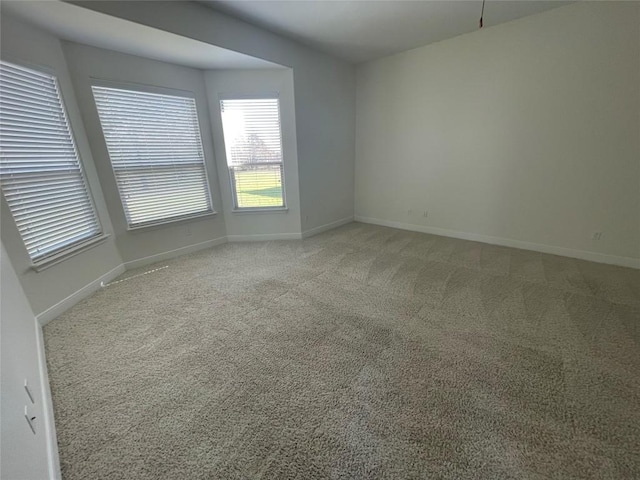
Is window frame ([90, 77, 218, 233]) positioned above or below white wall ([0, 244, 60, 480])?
above

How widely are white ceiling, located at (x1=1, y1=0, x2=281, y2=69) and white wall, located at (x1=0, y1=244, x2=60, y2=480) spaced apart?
1.88m

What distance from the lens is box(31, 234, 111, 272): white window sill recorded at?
2.27 meters

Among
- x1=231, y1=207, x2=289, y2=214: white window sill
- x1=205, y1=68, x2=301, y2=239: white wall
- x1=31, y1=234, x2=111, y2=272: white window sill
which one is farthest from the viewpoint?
x1=231, y1=207, x2=289, y2=214: white window sill

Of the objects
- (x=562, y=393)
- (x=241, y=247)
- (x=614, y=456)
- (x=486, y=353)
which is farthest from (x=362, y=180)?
(x=614, y=456)

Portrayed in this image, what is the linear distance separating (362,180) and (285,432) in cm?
439

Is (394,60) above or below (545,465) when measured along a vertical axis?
above

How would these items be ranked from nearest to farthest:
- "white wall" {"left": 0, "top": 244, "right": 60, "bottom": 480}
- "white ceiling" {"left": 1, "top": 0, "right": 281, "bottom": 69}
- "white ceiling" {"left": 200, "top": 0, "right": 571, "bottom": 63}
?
"white wall" {"left": 0, "top": 244, "right": 60, "bottom": 480}, "white ceiling" {"left": 1, "top": 0, "right": 281, "bottom": 69}, "white ceiling" {"left": 200, "top": 0, "right": 571, "bottom": 63}

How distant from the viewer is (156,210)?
11.3 feet

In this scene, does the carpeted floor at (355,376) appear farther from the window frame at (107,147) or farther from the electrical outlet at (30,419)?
the window frame at (107,147)

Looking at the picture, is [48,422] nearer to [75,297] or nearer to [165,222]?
[75,297]

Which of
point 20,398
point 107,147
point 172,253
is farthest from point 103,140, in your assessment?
point 20,398

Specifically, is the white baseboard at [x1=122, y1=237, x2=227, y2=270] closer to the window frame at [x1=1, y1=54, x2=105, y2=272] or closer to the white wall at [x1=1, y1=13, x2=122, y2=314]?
the white wall at [x1=1, y1=13, x2=122, y2=314]

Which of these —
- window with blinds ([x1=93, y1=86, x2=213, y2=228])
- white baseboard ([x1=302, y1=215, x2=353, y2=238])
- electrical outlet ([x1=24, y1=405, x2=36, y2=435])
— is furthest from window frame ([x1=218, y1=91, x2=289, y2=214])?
electrical outlet ([x1=24, y1=405, x2=36, y2=435])

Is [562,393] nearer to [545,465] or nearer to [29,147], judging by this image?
[545,465]
